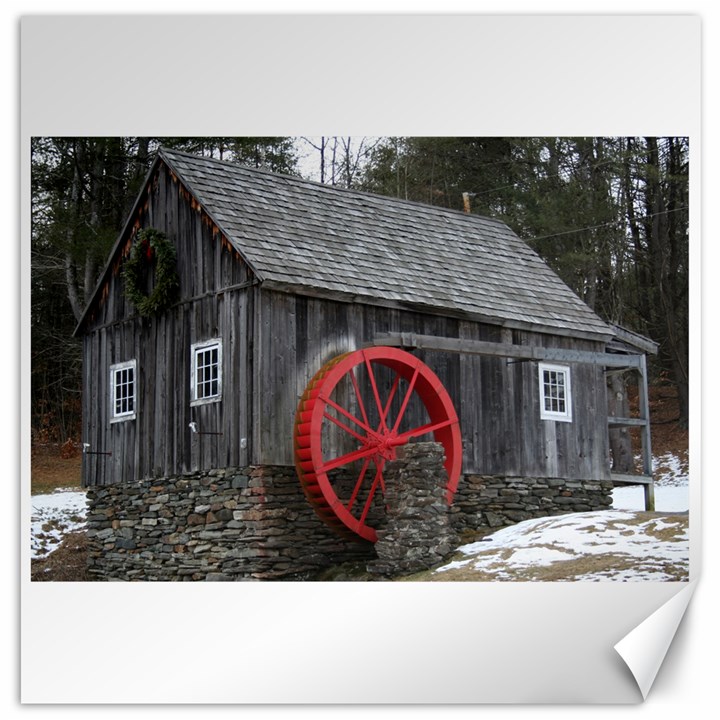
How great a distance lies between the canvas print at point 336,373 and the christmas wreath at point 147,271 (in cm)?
4

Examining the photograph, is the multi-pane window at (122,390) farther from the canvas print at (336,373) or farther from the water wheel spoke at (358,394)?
the water wheel spoke at (358,394)

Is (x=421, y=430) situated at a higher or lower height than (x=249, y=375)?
lower

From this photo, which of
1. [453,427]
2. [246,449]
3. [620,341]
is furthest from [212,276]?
[620,341]

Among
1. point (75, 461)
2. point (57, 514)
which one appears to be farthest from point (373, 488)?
point (57, 514)

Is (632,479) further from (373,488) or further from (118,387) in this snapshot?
(118,387)

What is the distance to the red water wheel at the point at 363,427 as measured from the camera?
1559cm

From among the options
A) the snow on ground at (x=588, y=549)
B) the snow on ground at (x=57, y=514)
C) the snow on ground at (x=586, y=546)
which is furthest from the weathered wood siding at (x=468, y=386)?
the snow on ground at (x=57, y=514)

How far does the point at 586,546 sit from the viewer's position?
14625 mm

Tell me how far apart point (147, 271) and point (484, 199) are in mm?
8165
